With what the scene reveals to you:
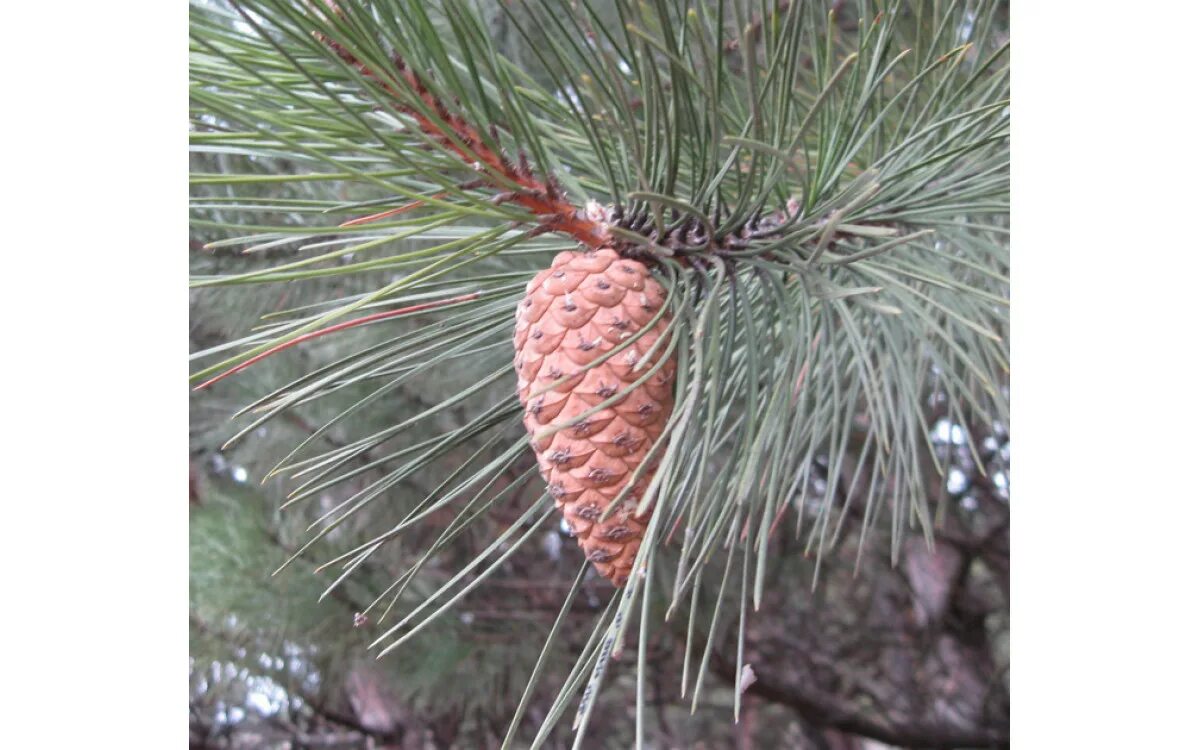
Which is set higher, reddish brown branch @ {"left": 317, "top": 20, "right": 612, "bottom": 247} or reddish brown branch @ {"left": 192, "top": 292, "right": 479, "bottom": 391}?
reddish brown branch @ {"left": 317, "top": 20, "right": 612, "bottom": 247}

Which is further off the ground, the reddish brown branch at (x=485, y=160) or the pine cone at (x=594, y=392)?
the reddish brown branch at (x=485, y=160)
